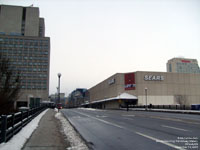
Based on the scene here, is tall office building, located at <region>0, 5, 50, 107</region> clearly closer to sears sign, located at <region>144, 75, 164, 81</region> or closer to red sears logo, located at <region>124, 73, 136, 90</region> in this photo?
red sears logo, located at <region>124, 73, 136, 90</region>

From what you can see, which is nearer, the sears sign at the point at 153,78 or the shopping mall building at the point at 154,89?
the shopping mall building at the point at 154,89

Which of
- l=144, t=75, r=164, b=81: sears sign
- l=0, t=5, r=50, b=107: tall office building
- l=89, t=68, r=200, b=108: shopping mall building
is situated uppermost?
l=0, t=5, r=50, b=107: tall office building

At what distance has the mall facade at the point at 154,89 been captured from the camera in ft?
240

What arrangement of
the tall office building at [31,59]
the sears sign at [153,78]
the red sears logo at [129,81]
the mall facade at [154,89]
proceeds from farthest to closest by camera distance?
the tall office building at [31,59] < the red sears logo at [129,81] < the sears sign at [153,78] < the mall facade at [154,89]

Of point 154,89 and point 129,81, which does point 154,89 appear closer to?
point 154,89

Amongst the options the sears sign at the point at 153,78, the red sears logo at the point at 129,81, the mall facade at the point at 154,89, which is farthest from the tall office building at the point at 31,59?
the sears sign at the point at 153,78

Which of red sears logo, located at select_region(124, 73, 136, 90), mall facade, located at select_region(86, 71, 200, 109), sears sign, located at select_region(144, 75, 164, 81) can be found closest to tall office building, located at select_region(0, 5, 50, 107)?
mall facade, located at select_region(86, 71, 200, 109)

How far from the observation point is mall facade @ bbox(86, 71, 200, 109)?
73.0 metres

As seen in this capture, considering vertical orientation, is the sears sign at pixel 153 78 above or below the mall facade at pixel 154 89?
above

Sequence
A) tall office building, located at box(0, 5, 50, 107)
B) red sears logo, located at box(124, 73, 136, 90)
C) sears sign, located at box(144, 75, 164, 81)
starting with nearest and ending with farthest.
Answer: sears sign, located at box(144, 75, 164, 81) → red sears logo, located at box(124, 73, 136, 90) → tall office building, located at box(0, 5, 50, 107)

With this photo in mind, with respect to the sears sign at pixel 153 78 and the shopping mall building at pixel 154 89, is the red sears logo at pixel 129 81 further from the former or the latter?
the sears sign at pixel 153 78

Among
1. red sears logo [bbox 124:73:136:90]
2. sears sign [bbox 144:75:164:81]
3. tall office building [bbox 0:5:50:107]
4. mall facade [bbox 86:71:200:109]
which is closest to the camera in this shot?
mall facade [bbox 86:71:200:109]

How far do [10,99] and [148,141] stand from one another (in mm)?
13600

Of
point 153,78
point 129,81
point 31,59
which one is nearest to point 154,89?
Result: point 153,78
